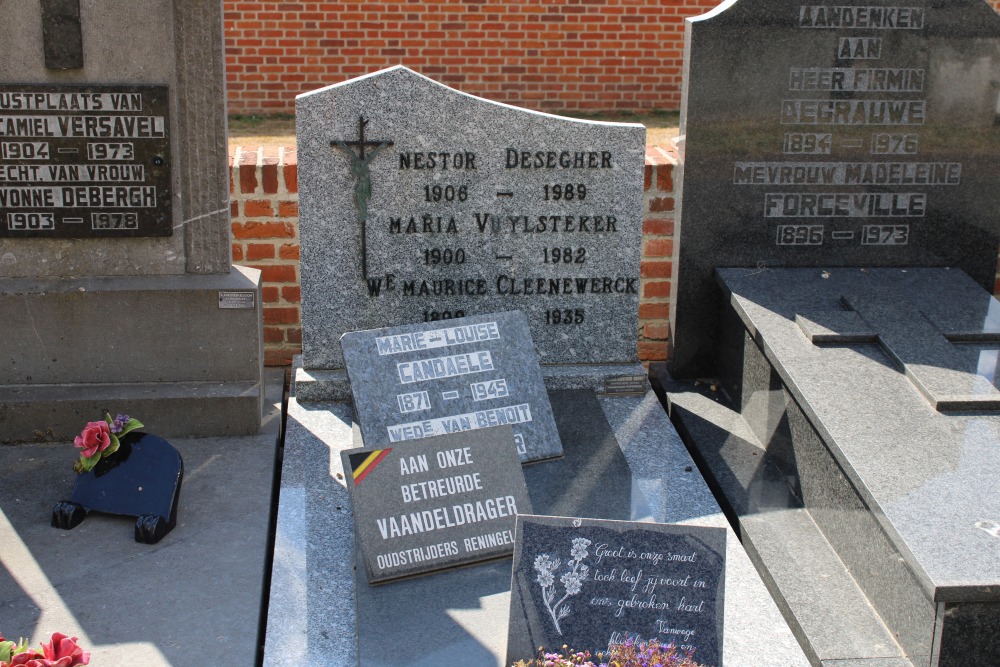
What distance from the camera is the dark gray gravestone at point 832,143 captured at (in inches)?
172

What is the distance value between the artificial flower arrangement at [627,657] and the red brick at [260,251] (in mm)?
3166

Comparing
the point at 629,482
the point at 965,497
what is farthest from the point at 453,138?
the point at 965,497

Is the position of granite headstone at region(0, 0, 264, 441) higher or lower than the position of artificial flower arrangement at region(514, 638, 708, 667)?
higher

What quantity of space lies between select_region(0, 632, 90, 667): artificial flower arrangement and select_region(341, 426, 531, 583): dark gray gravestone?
0.93 m

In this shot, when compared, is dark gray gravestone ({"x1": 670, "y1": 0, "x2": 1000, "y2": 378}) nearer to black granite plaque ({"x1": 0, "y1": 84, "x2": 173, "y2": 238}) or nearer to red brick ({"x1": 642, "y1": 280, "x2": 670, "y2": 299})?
red brick ({"x1": 642, "y1": 280, "x2": 670, "y2": 299})

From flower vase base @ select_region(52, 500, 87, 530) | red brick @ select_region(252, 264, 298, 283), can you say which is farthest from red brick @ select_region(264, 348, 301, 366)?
flower vase base @ select_region(52, 500, 87, 530)

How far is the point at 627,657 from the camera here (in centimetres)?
256

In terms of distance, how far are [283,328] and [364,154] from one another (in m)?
1.62

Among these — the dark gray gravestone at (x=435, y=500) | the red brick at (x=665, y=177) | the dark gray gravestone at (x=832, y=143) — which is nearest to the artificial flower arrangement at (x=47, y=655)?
the dark gray gravestone at (x=435, y=500)

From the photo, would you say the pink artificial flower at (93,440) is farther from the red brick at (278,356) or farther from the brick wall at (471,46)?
the brick wall at (471,46)

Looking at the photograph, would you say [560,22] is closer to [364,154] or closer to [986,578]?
[364,154]

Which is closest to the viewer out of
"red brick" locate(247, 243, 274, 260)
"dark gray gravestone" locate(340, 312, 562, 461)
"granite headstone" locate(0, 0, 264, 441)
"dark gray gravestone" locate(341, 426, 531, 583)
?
"dark gray gravestone" locate(341, 426, 531, 583)

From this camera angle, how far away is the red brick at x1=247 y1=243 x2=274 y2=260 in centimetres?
527

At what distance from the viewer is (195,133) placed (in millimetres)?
3963
